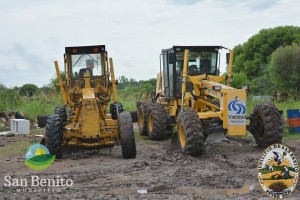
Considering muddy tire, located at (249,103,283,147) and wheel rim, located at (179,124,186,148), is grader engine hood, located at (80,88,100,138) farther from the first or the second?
muddy tire, located at (249,103,283,147)

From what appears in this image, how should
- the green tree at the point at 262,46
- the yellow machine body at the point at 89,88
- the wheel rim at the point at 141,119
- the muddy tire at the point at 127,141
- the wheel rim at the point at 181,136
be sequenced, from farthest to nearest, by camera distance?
the green tree at the point at 262,46 < the wheel rim at the point at 141,119 < the wheel rim at the point at 181,136 < the yellow machine body at the point at 89,88 < the muddy tire at the point at 127,141

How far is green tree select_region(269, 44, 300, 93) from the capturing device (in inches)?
1533

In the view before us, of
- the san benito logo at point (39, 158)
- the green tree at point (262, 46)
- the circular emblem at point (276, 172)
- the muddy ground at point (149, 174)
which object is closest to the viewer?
→ the circular emblem at point (276, 172)

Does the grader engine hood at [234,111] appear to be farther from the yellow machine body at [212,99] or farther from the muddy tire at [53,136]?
the muddy tire at [53,136]

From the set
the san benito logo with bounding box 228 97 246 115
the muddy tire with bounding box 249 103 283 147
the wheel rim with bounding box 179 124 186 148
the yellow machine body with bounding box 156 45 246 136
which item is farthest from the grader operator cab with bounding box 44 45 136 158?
the muddy tire with bounding box 249 103 283 147

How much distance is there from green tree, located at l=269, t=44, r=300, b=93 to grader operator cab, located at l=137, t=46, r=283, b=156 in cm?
2239

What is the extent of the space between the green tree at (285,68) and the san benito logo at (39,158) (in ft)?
93.0

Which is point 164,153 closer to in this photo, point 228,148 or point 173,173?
point 228,148

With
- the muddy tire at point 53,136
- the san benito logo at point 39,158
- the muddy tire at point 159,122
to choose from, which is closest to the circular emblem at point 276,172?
the san benito logo at point 39,158

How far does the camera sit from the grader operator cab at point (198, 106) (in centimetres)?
1256

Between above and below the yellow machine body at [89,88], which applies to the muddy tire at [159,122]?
below

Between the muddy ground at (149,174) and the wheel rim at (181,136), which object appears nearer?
the muddy ground at (149,174)

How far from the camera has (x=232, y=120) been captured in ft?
41.2

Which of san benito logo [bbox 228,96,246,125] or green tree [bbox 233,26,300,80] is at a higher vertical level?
green tree [bbox 233,26,300,80]
